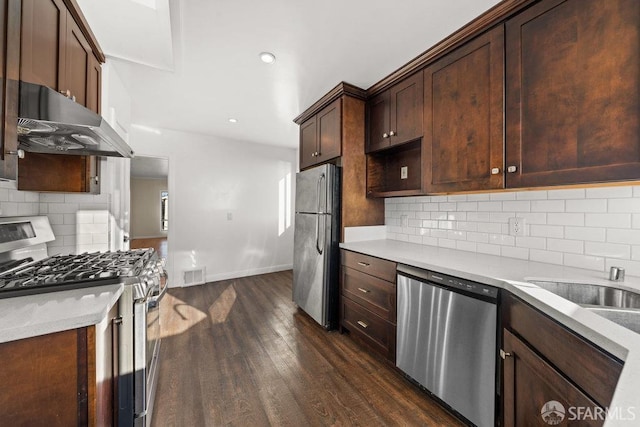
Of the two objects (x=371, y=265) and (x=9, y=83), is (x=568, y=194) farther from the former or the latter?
(x=9, y=83)

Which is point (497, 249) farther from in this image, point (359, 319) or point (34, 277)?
point (34, 277)

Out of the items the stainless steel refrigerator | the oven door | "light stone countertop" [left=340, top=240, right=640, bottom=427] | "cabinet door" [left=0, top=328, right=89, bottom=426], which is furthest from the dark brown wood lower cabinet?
the stainless steel refrigerator

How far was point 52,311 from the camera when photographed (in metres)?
0.90

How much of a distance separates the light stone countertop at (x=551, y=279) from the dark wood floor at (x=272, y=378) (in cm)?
88

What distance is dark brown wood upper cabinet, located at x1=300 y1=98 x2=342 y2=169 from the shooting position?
8.27 feet

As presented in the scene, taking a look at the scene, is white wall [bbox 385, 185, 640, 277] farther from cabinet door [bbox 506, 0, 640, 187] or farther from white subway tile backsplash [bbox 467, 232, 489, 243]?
cabinet door [bbox 506, 0, 640, 187]

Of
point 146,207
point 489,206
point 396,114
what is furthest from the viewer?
point 146,207

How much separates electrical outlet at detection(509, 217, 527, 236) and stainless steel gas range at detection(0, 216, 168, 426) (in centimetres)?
233

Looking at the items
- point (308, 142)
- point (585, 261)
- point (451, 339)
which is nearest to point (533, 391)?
point (451, 339)

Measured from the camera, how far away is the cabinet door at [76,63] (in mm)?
1437

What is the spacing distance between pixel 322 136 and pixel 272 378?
228 centimetres

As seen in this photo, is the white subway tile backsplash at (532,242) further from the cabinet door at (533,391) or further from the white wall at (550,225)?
the cabinet door at (533,391)

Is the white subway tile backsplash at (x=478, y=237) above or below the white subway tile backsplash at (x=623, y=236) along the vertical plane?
below

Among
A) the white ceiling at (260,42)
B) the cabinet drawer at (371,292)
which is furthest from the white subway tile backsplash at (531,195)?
the white ceiling at (260,42)
